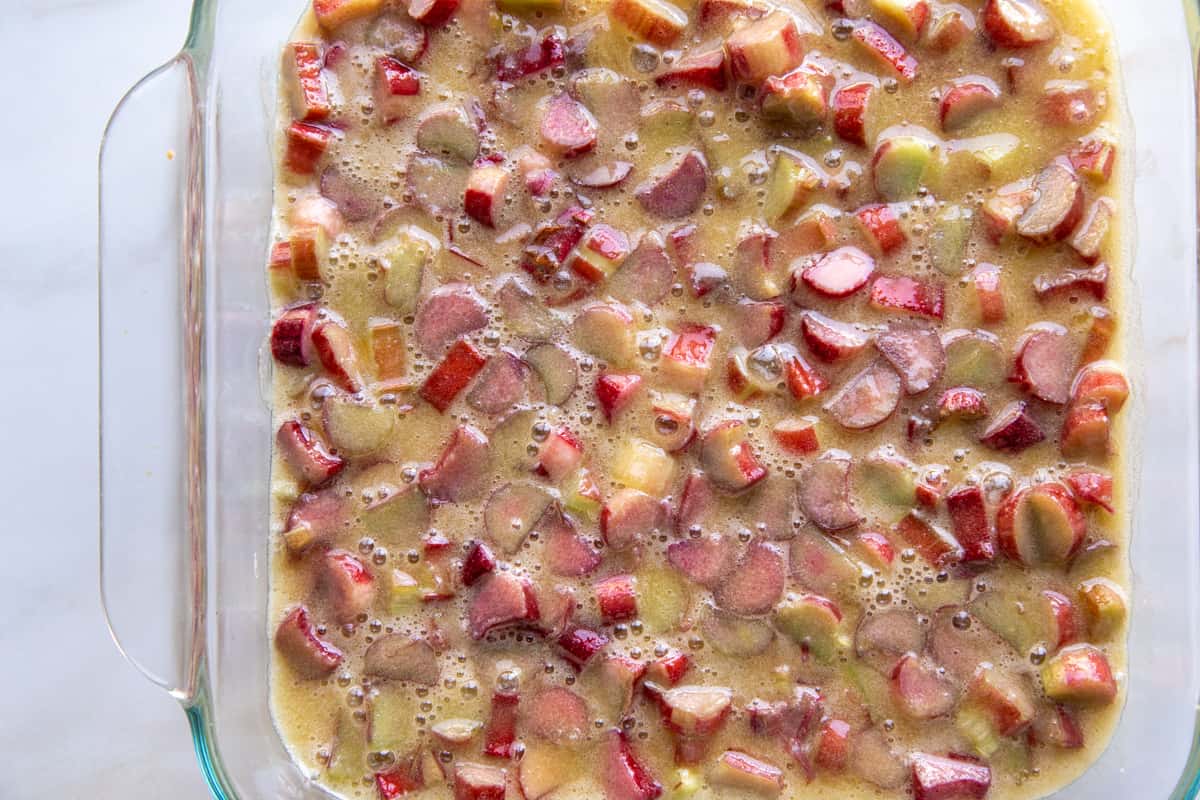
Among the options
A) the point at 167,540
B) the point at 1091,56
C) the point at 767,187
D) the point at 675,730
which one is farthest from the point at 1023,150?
the point at 167,540

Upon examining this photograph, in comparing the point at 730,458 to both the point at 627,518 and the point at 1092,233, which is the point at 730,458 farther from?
the point at 1092,233

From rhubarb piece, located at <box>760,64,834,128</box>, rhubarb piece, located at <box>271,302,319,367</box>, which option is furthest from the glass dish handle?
rhubarb piece, located at <box>760,64,834,128</box>

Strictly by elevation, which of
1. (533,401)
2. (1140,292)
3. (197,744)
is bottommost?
(197,744)

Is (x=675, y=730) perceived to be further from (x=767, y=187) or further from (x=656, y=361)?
(x=767, y=187)

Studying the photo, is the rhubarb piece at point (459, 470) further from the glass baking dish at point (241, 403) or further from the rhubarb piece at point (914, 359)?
the rhubarb piece at point (914, 359)

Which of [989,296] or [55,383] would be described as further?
[55,383]

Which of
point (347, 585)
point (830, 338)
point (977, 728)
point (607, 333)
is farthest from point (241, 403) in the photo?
point (977, 728)

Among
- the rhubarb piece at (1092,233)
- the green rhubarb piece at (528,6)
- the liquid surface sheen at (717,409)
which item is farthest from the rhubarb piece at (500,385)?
the rhubarb piece at (1092,233)

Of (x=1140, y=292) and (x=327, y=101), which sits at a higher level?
(x=327, y=101)
